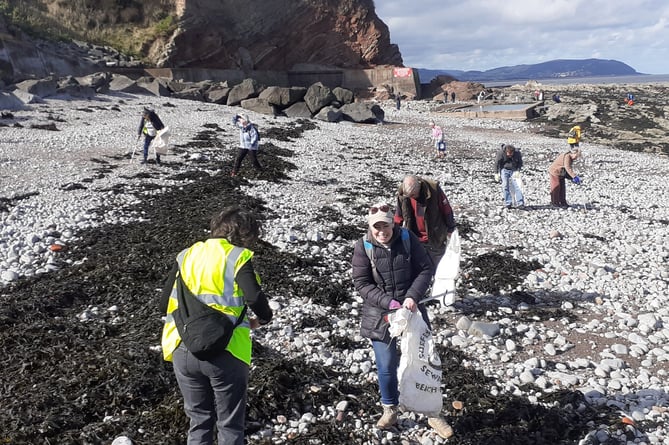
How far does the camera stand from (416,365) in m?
4.03

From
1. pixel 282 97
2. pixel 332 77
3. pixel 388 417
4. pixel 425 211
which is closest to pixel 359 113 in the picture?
pixel 282 97

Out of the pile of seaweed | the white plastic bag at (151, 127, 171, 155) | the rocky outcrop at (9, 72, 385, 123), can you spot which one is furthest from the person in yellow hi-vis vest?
the rocky outcrop at (9, 72, 385, 123)

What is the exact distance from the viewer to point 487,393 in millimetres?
5129

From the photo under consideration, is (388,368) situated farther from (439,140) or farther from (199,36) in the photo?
(199,36)

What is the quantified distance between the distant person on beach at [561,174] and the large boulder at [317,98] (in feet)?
73.4

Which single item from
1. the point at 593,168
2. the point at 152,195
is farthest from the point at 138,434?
the point at 593,168

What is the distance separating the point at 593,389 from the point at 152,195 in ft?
35.0

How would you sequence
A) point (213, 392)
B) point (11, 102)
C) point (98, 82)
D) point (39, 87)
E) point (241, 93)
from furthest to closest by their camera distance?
point (241, 93), point (98, 82), point (39, 87), point (11, 102), point (213, 392)

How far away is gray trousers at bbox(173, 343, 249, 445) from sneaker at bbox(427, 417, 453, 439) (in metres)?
1.83

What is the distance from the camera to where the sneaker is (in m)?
4.36

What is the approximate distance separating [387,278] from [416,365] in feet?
2.42

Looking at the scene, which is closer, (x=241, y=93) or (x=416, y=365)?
(x=416, y=365)

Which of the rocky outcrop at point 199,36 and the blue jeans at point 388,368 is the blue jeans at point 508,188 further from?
the rocky outcrop at point 199,36

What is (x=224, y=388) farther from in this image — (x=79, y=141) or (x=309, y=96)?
(x=309, y=96)
